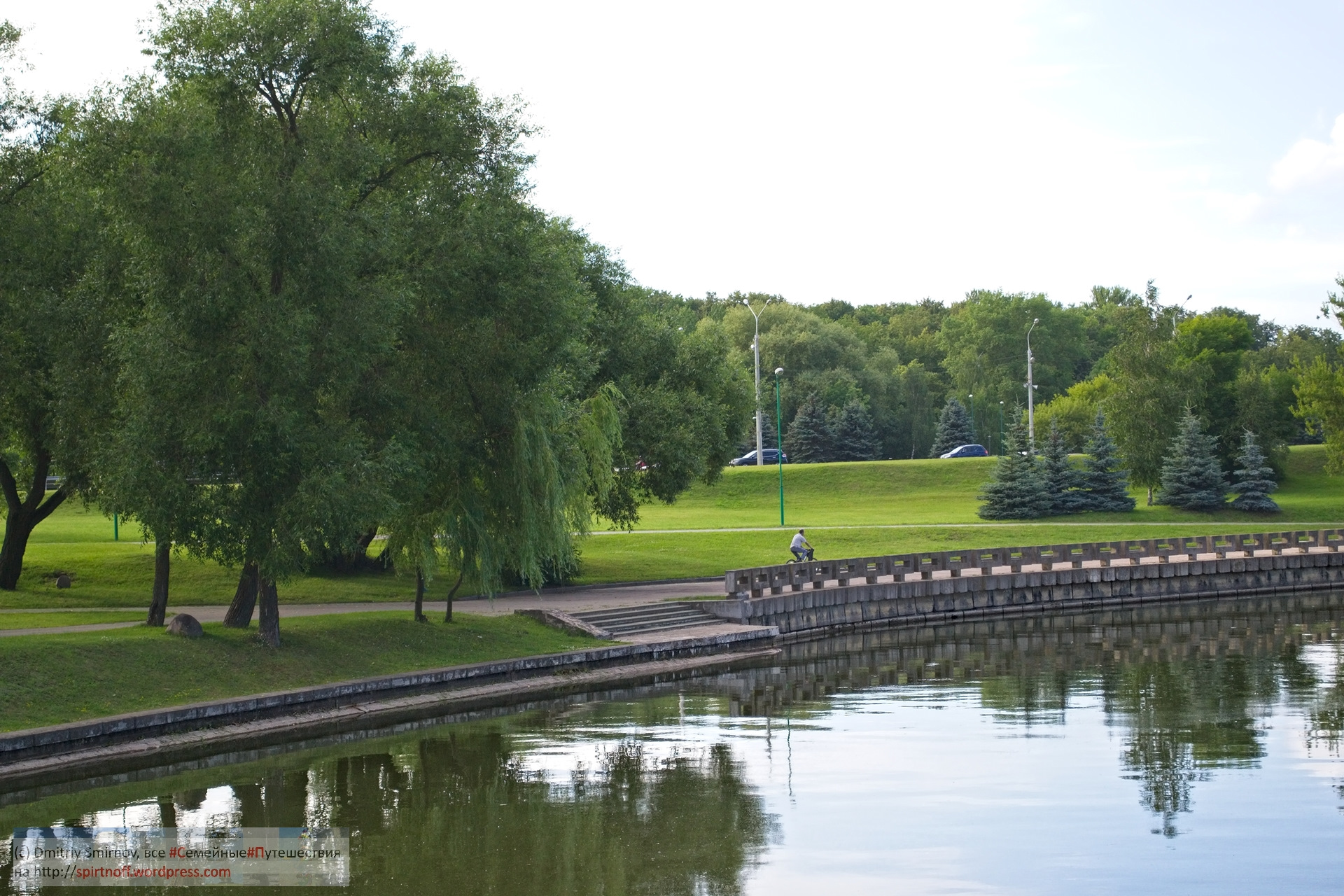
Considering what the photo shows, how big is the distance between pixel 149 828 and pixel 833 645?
22.2m

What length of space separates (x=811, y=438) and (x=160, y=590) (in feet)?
241

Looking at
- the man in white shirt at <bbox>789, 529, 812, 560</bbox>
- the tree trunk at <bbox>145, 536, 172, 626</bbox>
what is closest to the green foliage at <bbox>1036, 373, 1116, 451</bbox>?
the man in white shirt at <bbox>789, 529, 812, 560</bbox>

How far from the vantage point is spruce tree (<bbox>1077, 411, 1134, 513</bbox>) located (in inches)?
2506

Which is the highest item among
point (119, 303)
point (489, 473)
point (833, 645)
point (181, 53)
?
point (181, 53)

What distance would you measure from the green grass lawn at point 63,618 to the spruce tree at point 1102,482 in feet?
150

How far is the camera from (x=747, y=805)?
17.2m

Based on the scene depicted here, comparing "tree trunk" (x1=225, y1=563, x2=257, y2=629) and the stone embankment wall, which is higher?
"tree trunk" (x1=225, y1=563, x2=257, y2=629)

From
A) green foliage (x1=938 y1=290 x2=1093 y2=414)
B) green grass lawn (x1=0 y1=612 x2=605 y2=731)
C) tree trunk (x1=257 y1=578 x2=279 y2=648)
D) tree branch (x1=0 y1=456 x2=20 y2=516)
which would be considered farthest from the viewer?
green foliage (x1=938 y1=290 x2=1093 y2=414)

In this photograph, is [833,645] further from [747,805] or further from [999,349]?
[999,349]

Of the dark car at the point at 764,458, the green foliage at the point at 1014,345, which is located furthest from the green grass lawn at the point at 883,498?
the green foliage at the point at 1014,345

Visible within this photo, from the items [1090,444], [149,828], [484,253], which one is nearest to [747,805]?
[149,828]

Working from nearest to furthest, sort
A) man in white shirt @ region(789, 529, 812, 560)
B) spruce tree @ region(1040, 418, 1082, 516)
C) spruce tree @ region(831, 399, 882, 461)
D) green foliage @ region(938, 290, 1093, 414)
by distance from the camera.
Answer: man in white shirt @ region(789, 529, 812, 560), spruce tree @ region(1040, 418, 1082, 516), spruce tree @ region(831, 399, 882, 461), green foliage @ region(938, 290, 1093, 414)

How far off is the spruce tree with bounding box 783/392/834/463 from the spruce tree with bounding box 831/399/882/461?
538 mm

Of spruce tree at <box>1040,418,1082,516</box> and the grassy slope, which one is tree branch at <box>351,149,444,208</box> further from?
spruce tree at <box>1040,418,1082,516</box>
